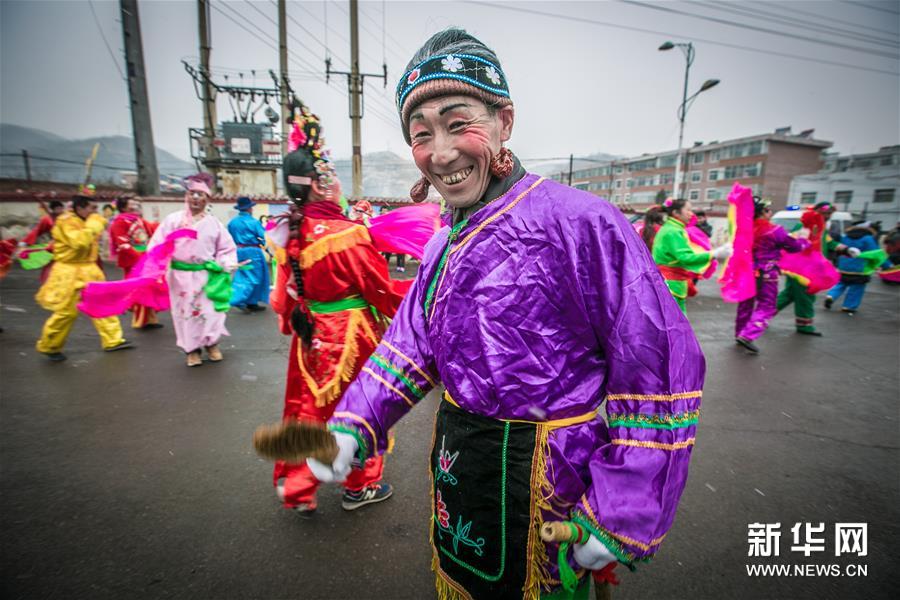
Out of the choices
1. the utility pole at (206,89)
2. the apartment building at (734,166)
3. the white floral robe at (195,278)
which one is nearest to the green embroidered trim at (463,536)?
the white floral robe at (195,278)

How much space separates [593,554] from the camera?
95 centimetres

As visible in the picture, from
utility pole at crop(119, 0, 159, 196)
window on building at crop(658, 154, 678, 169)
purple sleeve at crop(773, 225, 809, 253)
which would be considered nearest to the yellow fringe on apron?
purple sleeve at crop(773, 225, 809, 253)

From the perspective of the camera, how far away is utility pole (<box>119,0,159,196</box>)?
1256 centimetres

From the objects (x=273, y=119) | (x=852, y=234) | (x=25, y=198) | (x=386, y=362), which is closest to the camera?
(x=386, y=362)

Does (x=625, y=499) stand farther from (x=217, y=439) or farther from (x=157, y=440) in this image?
(x=157, y=440)

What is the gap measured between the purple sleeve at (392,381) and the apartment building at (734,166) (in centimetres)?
4242

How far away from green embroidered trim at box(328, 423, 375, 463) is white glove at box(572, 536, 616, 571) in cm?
64

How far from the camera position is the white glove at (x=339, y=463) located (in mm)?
1176

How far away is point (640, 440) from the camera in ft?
3.11

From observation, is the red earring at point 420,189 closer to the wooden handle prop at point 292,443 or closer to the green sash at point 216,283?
the wooden handle prop at point 292,443

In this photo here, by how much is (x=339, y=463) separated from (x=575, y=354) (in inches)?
29.5

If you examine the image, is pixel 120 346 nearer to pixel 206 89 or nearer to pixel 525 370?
pixel 525 370

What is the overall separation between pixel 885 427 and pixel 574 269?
4.94 meters

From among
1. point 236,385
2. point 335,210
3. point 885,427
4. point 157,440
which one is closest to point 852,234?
point 885,427
